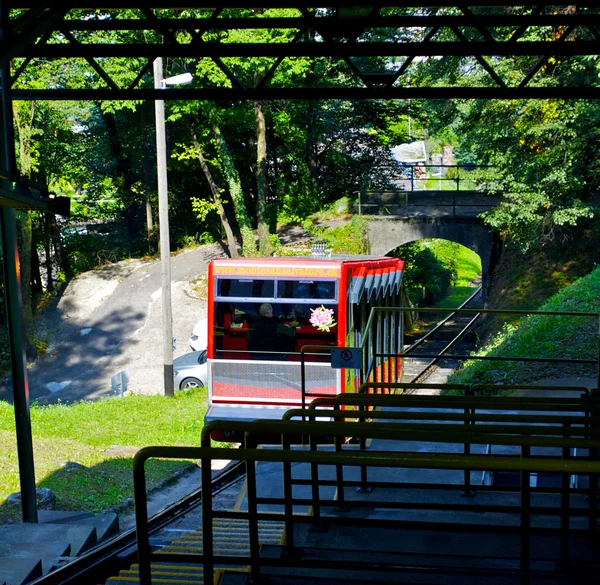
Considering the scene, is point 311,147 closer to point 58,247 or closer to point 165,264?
point 58,247

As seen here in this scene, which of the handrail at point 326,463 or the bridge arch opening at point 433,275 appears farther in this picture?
the bridge arch opening at point 433,275

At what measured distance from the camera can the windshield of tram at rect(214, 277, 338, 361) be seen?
1343 centimetres

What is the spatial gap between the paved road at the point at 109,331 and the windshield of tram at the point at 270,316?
9954 millimetres

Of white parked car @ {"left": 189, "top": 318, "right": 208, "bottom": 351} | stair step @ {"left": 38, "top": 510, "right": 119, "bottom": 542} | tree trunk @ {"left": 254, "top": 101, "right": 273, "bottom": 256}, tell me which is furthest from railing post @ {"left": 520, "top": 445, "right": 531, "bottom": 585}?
tree trunk @ {"left": 254, "top": 101, "right": 273, "bottom": 256}

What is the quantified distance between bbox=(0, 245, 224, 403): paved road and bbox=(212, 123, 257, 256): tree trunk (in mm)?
2086

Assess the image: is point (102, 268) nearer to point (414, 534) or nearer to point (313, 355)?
point (313, 355)

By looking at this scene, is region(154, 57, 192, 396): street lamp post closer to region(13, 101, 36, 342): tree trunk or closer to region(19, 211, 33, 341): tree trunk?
region(13, 101, 36, 342): tree trunk

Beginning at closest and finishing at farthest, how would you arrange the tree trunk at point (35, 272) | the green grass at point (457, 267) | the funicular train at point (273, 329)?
the funicular train at point (273, 329), the tree trunk at point (35, 272), the green grass at point (457, 267)

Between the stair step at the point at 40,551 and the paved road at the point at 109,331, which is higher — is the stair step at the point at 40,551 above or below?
above

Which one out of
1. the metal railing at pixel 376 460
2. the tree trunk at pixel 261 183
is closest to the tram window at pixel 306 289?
the metal railing at pixel 376 460

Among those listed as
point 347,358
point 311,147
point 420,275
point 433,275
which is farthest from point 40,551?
point 433,275

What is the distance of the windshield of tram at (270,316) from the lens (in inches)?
529

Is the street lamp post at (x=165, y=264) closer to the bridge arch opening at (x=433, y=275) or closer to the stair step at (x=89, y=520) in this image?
the stair step at (x=89, y=520)

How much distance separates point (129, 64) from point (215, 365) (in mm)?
18910
